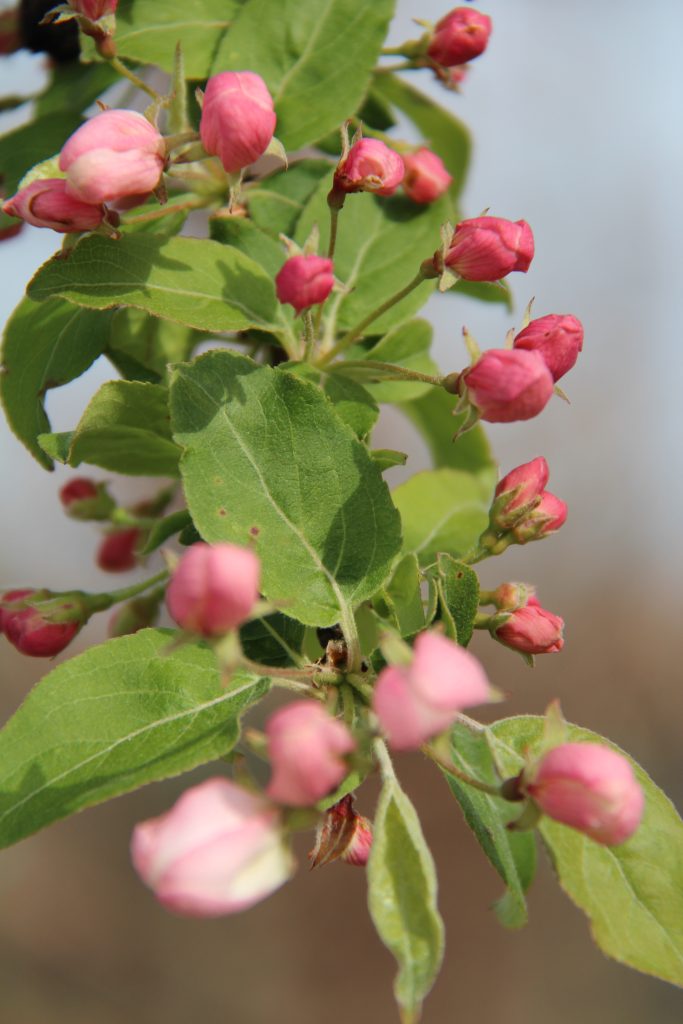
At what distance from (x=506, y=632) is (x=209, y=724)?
311 millimetres

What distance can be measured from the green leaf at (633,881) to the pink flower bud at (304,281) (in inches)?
17.4

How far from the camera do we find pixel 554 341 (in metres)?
0.91

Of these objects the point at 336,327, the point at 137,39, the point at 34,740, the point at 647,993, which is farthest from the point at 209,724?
the point at 647,993

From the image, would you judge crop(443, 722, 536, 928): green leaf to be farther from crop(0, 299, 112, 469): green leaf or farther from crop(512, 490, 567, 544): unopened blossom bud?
crop(0, 299, 112, 469): green leaf

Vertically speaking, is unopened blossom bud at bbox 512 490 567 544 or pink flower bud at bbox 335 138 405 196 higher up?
pink flower bud at bbox 335 138 405 196

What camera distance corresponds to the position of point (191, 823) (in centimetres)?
62

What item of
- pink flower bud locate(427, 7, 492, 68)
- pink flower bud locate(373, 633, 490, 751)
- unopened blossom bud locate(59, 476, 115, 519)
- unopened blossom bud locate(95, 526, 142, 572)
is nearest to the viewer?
pink flower bud locate(373, 633, 490, 751)

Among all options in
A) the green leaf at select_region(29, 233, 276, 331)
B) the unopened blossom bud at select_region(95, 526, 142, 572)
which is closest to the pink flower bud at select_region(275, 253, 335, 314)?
the green leaf at select_region(29, 233, 276, 331)

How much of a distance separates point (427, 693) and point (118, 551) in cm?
118

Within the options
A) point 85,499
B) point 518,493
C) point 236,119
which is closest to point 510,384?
point 518,493

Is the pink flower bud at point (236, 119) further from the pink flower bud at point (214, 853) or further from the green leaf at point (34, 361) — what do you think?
the pink flower bud at point (214, 853)

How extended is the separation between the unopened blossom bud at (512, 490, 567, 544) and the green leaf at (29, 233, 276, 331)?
332 mm

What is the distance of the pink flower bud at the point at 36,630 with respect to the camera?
114 cm

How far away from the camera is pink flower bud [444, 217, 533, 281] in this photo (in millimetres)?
934
